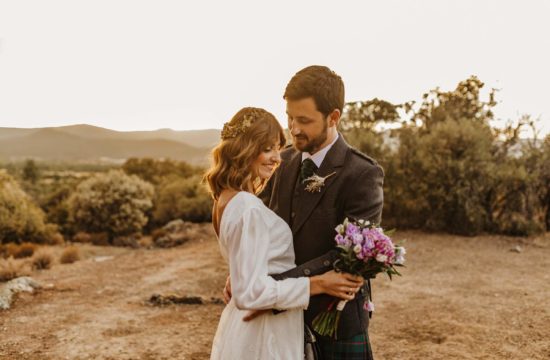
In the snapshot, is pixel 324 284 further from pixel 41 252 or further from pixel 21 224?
pixel 21 224

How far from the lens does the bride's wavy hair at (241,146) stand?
261 cm

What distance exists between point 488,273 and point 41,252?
30.4ft

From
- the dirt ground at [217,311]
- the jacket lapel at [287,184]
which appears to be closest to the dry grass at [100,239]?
the dirt ground at [217,311]

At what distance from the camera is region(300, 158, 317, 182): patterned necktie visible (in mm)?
2920

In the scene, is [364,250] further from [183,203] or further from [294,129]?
[183,203]

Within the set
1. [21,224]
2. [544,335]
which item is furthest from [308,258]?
[21,224]

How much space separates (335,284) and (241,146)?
0.81m

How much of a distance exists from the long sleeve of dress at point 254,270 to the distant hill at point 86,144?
63.7m

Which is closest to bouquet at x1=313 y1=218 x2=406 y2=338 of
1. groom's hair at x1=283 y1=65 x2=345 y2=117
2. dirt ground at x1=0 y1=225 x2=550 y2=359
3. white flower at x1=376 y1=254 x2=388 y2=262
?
white flower at x1=376 y1=254 x2=388 y2=262

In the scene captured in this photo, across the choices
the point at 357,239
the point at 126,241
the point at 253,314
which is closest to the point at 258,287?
the point at 253,314

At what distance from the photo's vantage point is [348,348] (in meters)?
2.85

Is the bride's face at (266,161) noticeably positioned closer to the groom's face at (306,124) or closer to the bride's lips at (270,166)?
the bride's lips at (270,166)

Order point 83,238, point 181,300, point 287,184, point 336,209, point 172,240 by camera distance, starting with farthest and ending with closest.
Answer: point 83,238, point 172,240, point 181,300, point 287,184, point 336,209

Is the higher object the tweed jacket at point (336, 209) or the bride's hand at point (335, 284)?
the tweed jacket at point (336, 209)
